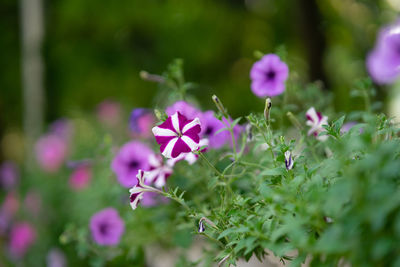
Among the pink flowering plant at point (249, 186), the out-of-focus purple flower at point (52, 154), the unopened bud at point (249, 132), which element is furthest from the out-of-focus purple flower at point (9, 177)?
the unopened bud at point (249, 132)

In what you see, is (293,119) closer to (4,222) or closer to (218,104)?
(218,104)

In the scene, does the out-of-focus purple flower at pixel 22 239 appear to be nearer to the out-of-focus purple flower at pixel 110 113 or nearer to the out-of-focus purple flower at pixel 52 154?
the out-of-focus purple flower at pixel 52 154

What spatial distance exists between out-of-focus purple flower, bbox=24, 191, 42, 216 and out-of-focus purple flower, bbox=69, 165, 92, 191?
1.28 ft

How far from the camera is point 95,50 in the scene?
291 centimetres

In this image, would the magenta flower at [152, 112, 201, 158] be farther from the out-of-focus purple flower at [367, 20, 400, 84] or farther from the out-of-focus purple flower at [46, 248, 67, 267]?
the out-of-focus purple flower at [46, 248, 67, 267]

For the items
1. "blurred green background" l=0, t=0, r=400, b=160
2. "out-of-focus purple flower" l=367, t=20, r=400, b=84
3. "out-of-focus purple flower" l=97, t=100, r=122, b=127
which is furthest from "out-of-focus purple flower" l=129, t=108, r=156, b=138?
"out-of-focus purple flower" l=97, t=100, r=122, b=127

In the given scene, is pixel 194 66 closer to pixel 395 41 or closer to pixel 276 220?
pixel 395 41

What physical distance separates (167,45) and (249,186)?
1989 mm

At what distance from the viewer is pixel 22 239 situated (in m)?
1.93

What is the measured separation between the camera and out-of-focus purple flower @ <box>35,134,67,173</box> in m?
2.24

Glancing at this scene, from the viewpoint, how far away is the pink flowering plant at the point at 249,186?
0.43 m

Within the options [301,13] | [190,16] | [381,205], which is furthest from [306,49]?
[381,205]

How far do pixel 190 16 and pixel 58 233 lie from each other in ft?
4.80

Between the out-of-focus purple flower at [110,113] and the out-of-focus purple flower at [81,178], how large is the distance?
0.89 metres
